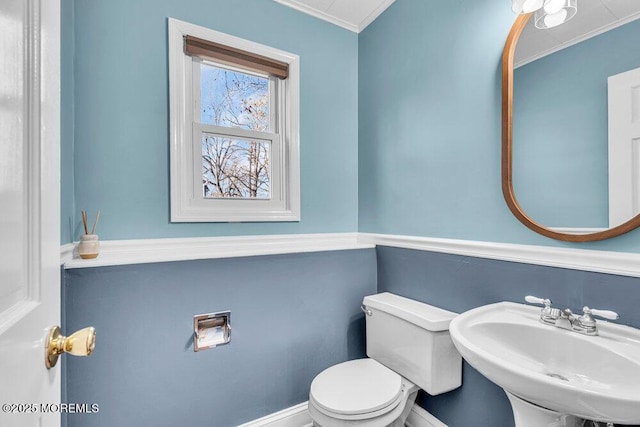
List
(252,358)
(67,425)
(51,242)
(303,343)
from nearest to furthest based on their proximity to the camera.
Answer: (51,242)
(67,425)
(252,358)
(303,343)

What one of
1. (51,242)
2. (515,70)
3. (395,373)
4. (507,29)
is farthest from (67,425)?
(507,29)

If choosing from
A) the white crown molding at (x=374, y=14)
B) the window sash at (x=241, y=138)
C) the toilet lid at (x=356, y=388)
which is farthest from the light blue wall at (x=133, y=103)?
the toilet lid at (x=356, y=388)

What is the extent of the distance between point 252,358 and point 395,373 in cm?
71

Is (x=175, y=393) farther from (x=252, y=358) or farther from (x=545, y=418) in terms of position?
(x=545, y=418)

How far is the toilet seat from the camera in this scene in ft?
3.89

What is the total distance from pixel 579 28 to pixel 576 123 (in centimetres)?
33

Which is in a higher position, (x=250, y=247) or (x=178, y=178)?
(x=178, y=178)

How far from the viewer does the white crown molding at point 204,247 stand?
4.19ft

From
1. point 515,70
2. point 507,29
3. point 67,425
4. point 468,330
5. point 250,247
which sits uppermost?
point 507,29

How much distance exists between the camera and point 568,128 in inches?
41.9

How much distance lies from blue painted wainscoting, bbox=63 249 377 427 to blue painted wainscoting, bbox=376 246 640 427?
0.33 m

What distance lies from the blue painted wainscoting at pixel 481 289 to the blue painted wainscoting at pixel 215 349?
12.9 inches

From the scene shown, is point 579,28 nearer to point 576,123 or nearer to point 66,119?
point 576,123

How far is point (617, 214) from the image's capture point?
37.2 inches
